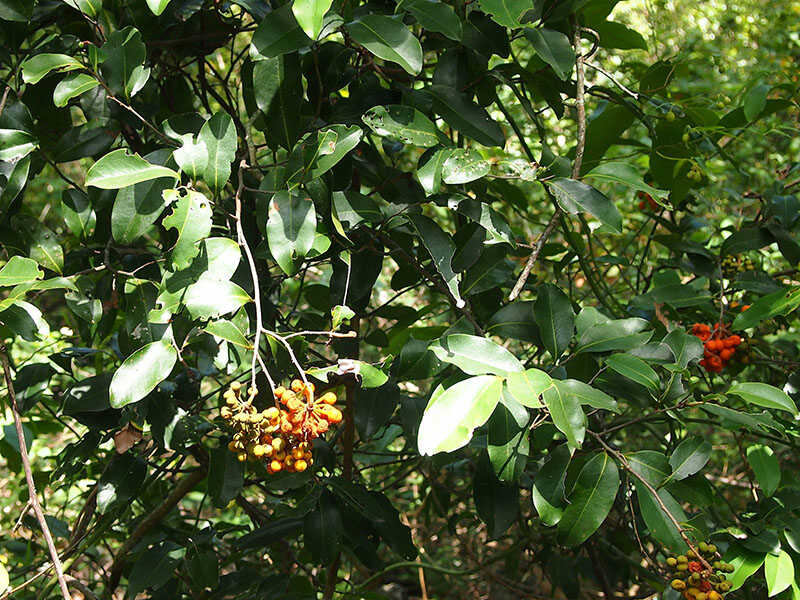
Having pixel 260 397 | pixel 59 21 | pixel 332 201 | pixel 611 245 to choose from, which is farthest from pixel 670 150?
pixel 611 245

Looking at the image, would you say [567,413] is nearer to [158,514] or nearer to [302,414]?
[302,414]

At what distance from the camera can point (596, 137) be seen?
146 centimetres

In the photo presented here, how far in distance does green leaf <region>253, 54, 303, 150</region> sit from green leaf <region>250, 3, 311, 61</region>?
0.06 metres

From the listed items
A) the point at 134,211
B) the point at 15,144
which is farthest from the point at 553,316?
the point at 15,144

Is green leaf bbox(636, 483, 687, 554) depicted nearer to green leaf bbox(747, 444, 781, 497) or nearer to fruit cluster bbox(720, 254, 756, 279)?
green leaf bbox(747, 444, 781, 497)

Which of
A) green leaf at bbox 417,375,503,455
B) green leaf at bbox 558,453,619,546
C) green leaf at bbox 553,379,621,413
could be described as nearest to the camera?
green leaf at bbox 417,375,503,455

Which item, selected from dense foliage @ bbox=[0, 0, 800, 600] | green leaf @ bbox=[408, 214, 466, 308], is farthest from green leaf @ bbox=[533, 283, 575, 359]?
green leaf @ bbox=[408, 214, 466, 308]

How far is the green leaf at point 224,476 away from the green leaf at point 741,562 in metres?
0.78

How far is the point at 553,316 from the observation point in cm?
115

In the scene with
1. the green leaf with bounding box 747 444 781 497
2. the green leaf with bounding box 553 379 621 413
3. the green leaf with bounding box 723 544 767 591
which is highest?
Result: the green leaf with bounding box 553 379 621 413

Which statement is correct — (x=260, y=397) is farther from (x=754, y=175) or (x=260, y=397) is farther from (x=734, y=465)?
(x=754, y=175)

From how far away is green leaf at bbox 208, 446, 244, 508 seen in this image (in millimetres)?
1161

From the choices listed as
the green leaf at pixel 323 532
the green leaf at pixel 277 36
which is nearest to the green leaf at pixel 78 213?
the green leaf at pixel 277 36

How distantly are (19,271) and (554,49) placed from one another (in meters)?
0.83
